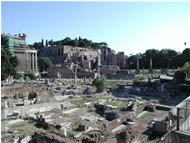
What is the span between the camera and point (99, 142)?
1448 cm

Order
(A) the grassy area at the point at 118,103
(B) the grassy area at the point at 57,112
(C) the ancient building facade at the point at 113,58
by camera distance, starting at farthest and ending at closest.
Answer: (C) the ancient building facade at the point at 113,58
(A) the grassy area at the point at 118,103
(B) the grassy area at the point at 57,112

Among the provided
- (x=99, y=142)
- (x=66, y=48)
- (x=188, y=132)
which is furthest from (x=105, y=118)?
(x=66, y=48)

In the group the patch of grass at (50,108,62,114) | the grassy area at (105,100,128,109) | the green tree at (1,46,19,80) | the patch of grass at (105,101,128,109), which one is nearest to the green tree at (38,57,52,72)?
the green tree at (1,46,19,80)

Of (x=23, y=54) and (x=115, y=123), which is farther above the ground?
(x=23, y=54)

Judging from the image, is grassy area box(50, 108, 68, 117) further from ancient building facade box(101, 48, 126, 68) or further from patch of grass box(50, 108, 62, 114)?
ancient building facade box(101, 48, 126, 68)

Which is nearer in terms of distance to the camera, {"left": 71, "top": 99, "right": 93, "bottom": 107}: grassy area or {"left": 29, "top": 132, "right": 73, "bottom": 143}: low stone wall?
{"left": 29, "top": 132, "right": 73, "bottom": 143}: low stone wall

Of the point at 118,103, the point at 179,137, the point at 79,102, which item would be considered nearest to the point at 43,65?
the point at 79,102

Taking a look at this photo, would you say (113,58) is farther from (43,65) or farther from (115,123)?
(115,123)

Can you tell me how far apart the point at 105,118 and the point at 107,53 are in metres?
65.0

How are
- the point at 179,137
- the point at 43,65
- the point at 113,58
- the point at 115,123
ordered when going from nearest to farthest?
1. the point at 179,137
2. the point at 115,123
3. the point at 43,65
4. the point at 113,58

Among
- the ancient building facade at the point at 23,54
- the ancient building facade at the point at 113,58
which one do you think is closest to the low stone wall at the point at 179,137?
the ancient building facade at the point at 23,54

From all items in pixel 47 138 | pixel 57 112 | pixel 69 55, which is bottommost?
pixel 57 112

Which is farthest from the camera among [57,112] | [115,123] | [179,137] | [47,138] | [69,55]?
[69,55]

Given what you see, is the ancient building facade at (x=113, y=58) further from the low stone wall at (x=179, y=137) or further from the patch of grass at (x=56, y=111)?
the low stone wall at (x=179, y=137)
